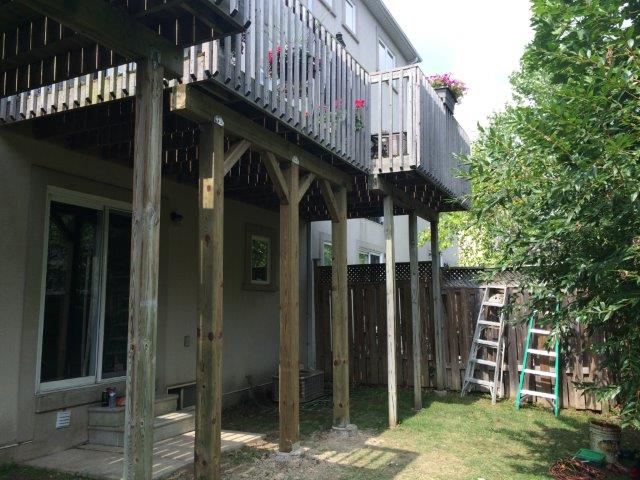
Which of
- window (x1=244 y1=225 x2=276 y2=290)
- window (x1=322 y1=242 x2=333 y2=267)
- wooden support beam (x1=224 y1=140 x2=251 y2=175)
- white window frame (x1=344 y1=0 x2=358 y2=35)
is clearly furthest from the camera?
white window frame (x1=344 y1=0 x2=358 y2=35)

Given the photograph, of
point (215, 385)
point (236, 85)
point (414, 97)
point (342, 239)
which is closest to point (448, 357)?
point (342, 239)

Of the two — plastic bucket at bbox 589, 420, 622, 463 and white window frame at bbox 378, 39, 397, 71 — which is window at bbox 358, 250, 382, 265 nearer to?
white window frame at bbox 378, 39, 397, 71

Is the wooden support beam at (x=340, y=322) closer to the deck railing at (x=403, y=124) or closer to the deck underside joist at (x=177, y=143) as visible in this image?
the deck underside joist at (x=177, y=143)

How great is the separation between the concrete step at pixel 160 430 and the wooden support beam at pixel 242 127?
2.83 m

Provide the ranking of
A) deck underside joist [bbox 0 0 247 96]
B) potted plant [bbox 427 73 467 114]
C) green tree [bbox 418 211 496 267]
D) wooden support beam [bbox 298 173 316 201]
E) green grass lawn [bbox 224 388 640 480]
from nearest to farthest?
deck underside joist [bbox 0 0 247 96]
green grass lawn [bbox 224 388 640 480]
wooden support beam [bbox 298 173 316 201]
potted plant [bbox 427 73 467 114]
green tree [bbox 418 211 496 267]

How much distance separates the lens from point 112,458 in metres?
4.73

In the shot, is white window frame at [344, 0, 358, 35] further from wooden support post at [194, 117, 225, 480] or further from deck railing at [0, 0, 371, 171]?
wooden support post at [194, 117, 225, 480]

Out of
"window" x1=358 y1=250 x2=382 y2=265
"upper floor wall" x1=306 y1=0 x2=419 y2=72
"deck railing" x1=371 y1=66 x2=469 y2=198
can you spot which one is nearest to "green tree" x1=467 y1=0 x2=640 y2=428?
"deck railing" x1=371 y1=66 x2=469 y2=198

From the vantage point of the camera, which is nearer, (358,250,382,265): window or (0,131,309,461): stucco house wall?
(0,131,309,461): stucco house wall

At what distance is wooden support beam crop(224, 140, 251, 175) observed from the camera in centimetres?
416

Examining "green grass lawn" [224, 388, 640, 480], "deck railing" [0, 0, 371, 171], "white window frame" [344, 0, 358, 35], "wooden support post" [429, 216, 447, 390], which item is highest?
"white window frame" [344, 0, 358, 35]

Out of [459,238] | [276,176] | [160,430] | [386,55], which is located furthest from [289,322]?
[459,238]

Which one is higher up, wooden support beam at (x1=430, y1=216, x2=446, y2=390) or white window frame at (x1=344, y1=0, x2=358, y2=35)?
white window frame at (x1=344, y1=0, x2=358, y2=35)

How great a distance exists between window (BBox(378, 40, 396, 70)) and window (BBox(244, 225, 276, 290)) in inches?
264
